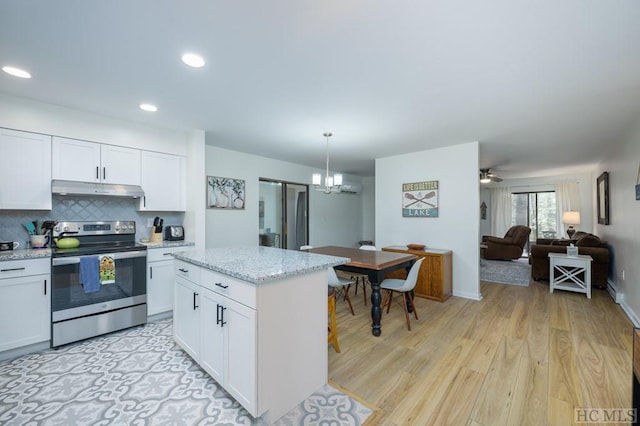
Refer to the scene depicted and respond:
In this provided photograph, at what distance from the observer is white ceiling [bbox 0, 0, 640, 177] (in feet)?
4.89

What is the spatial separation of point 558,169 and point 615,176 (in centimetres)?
279

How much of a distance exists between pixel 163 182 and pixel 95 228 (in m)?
0.89

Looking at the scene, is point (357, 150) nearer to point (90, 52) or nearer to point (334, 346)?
point (334, 346)

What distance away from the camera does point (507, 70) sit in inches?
80.7

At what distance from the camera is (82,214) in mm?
3109

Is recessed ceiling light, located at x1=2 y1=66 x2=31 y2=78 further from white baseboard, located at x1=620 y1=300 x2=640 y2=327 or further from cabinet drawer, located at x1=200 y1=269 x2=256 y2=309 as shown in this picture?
white baseboard, located at x1=620 y1=300 x2=640 y2=327

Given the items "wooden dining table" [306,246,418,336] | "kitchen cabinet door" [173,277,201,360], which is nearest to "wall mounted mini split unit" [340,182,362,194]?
"wooden dining table" [306,246,418,336]

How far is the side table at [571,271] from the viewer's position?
4086 mm

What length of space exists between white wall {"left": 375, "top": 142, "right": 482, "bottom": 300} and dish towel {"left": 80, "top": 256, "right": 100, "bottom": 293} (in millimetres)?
4142

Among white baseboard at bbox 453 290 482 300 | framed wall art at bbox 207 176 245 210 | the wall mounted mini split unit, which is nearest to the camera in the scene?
white baseboard at bbox 453 290 482 300

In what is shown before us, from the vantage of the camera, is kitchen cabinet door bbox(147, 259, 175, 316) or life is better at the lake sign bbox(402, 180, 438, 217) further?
life is better at the lake sign bbox(402, 180, 438, 217)

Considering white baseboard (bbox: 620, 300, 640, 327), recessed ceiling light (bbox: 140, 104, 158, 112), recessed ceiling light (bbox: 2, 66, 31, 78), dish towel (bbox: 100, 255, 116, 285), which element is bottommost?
white baseboard (bbox: 620, 300, 640, 327)

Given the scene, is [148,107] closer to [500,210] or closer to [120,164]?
[120,164]

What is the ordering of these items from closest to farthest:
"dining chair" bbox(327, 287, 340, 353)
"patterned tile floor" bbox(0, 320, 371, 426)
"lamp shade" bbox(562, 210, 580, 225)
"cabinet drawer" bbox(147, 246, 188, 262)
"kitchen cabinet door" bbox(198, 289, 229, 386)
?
"patterned tile floor" bbox(0, 320, 371, 426) < "kitchen cabinet door" bbox(198, 289, 229, 386) < "dining chair" bbox(327, 287, 340, 353) < "cabinet drawer" bbox(147, 246, 188, 262) < "lamp shade" bbox(562, 210, 580, 225)
